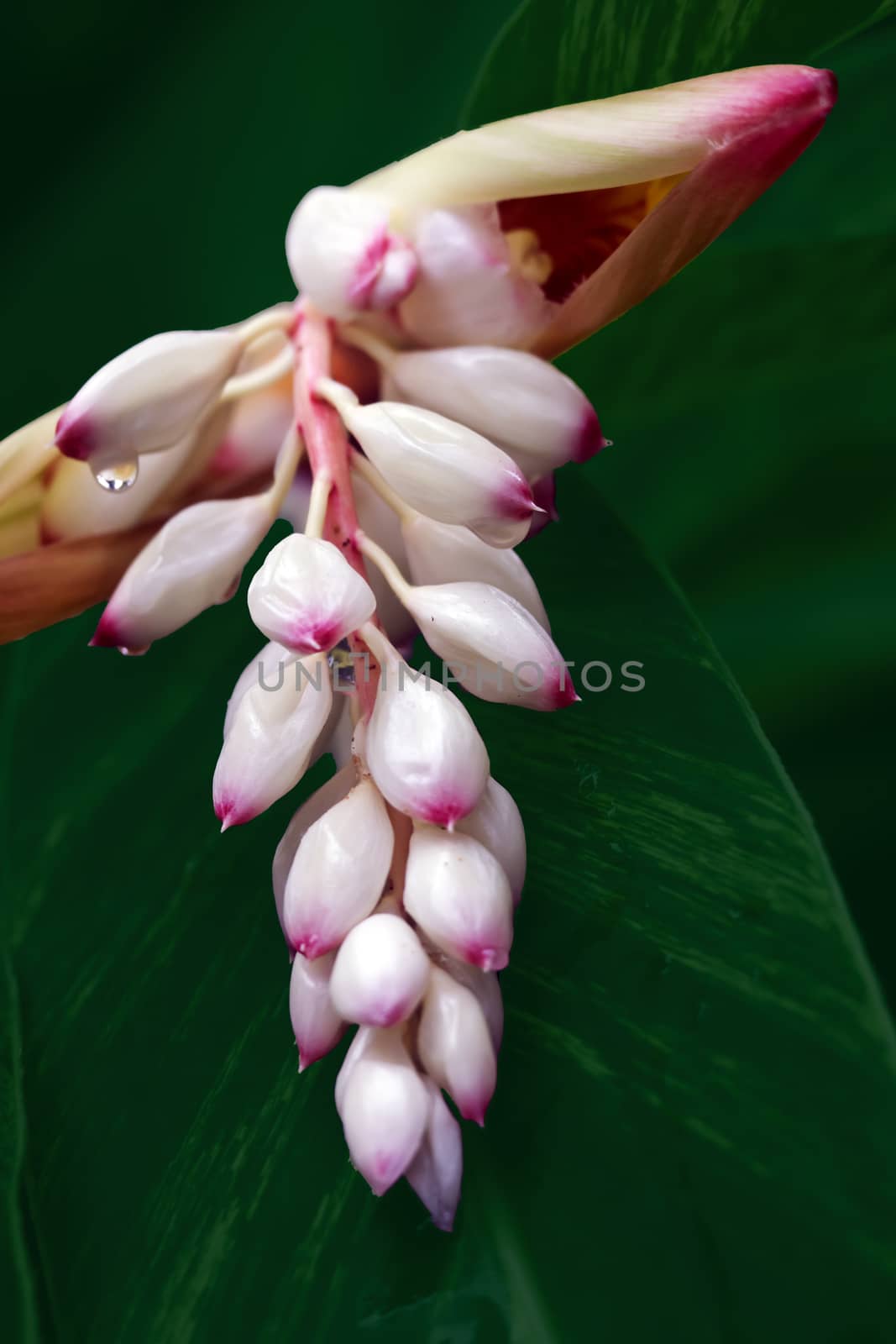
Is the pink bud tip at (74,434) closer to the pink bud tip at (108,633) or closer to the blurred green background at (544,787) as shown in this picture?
the pink bud tip at (108,633)

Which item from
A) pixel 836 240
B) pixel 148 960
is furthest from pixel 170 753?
pixel 836 240

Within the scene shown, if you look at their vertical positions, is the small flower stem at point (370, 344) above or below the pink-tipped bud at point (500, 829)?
above

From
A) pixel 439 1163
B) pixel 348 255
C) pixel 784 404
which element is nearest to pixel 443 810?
pixel 439 1163

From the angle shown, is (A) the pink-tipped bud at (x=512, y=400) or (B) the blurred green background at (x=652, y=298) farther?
(B) the blurred green background at (x=652, y=298)

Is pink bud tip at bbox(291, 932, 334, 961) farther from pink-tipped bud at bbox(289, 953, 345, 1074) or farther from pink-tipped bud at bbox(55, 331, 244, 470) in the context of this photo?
pink-tipped bud at bbox(55, 331, 244, 470)

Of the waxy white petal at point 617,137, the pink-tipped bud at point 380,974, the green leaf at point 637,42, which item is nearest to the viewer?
the pink-tipped bud at point 380,974

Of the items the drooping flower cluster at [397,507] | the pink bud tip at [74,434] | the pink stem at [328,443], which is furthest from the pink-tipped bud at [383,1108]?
the pink bud tip at [74,434]
